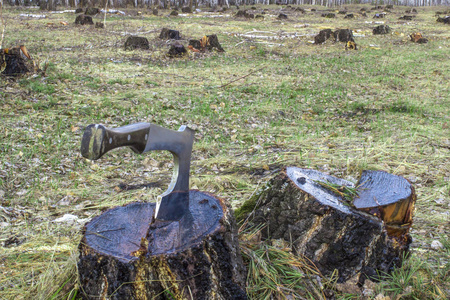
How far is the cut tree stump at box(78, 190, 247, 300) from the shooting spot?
1.96 meters

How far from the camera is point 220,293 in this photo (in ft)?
6.85

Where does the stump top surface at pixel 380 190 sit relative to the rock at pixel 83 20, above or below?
below

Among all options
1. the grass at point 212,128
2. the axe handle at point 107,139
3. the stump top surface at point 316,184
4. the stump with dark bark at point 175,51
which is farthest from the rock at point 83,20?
the axe handle at point 107,139

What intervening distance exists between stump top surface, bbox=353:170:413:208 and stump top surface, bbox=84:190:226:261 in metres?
1.08

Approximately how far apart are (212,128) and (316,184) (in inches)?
142

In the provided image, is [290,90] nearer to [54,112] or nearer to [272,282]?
[54,112]

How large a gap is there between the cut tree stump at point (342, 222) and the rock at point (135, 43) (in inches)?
382

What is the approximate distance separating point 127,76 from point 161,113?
263 cm

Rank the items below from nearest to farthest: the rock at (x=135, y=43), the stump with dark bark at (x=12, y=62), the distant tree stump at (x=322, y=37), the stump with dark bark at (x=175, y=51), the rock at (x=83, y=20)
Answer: the stump with dark bark at (x=12, y=62)
the stump with dark bark at (x=175, y=51)
the rock at (x=135, y=43)
the distant tree stump at (x=322, y=37)
the rock at (x=83, y=20)

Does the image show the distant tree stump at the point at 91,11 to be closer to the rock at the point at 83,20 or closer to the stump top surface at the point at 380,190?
the rock at the point at 83,20

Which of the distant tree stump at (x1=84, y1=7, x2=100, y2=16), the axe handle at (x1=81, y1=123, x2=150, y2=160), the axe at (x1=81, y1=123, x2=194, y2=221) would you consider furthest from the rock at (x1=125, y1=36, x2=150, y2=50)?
the axe handle at (x1=81, y1=123, x2=150, y2=160)

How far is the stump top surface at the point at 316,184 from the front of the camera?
260cm

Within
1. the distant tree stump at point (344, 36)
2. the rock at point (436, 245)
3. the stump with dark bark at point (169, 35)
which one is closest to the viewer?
the rock at point (436, 245)

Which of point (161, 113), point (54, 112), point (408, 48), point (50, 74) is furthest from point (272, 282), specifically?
point (408, 48)
